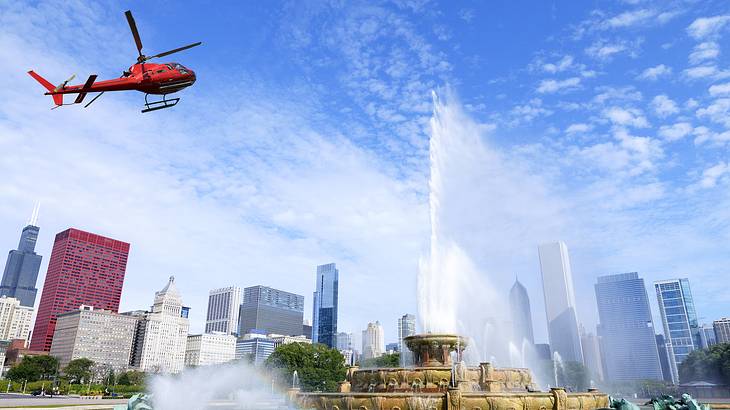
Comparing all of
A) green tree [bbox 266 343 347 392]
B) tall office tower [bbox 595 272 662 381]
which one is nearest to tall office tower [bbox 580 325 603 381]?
tall office tower [bbox 595 272 662 381]

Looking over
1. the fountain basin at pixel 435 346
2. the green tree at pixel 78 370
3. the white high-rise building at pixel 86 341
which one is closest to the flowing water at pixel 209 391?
the fountain basin at pixel 435 346

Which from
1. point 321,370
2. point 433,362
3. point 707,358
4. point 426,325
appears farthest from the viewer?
point 321,370

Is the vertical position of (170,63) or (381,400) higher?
(170,63)

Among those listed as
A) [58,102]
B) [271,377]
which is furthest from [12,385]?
[58,102]

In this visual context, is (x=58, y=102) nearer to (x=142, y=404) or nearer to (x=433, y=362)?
(x=142, y=404)

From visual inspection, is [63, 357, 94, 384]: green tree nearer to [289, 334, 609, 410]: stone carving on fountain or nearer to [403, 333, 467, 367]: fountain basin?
[289, 334, 609, 410]: stone carving on fountain

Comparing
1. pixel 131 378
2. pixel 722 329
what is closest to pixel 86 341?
pixel 131 378

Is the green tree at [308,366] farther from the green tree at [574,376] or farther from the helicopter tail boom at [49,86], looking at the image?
the helicopter tail boom at [49,86]
